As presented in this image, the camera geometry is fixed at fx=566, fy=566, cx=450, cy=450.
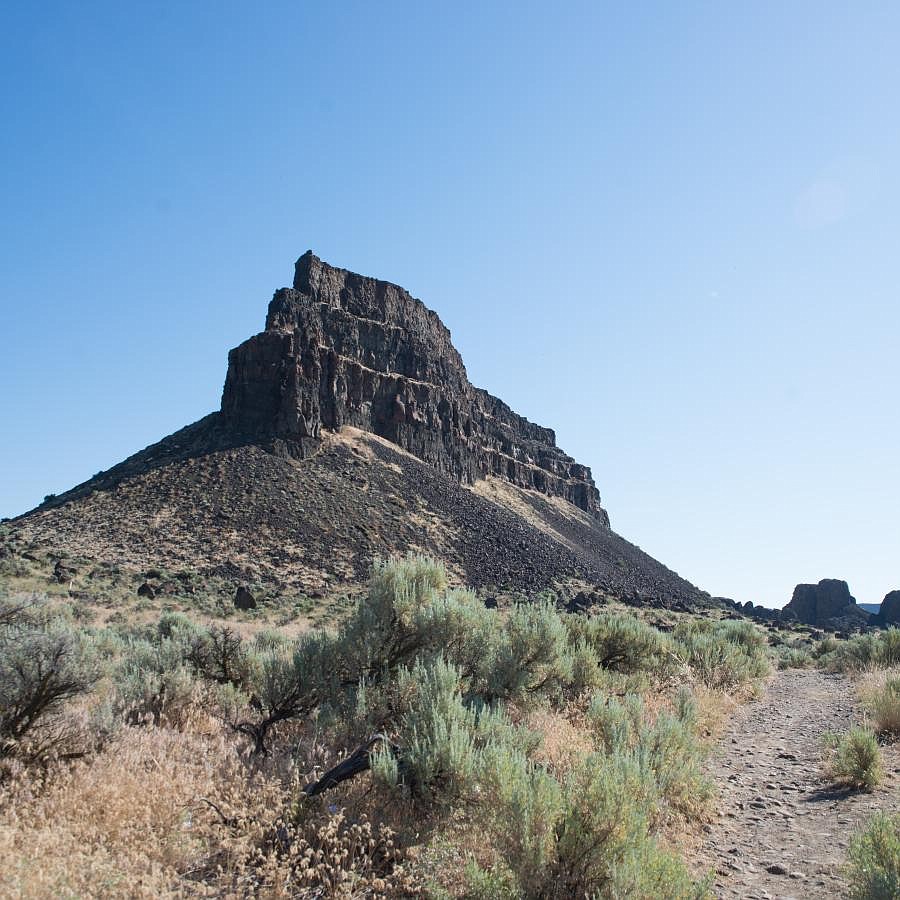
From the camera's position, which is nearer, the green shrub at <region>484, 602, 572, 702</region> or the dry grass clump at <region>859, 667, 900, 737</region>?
the green shrub at <region>484, 602, 572, 702</region>

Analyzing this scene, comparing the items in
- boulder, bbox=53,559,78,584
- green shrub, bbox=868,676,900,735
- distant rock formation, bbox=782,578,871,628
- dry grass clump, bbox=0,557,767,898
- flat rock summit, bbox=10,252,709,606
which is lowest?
distant rock formation, bbox=782,578,871,628

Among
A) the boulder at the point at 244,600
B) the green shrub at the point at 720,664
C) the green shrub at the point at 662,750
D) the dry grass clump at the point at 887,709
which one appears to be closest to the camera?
the green shrub at the point at 662,750

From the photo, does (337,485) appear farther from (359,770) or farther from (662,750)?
(359,770)

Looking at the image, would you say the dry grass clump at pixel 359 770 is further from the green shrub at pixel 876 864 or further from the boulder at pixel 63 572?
the boulder at pixel 63 572

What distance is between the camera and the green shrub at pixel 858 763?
6143mm

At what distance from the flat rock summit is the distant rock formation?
13277 mm

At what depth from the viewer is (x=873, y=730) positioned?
823cm

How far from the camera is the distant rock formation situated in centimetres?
7288

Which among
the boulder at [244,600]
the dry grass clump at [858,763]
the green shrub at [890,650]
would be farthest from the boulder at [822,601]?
the dry grass clump at [858,763]

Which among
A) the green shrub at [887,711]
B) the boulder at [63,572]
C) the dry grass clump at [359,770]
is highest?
the boulder at [63,572]

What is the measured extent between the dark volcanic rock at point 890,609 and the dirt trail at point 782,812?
67680 mm

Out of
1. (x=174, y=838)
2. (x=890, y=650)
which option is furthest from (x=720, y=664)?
(x=174, y=838)

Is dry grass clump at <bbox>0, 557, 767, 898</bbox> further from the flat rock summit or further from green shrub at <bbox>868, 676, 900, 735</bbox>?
the flat rock summit

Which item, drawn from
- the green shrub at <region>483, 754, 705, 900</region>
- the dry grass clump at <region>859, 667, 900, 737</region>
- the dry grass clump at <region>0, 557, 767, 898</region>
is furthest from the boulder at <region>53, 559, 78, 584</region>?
the dry grass clump at <region>859, 667, 900, 737</region>
